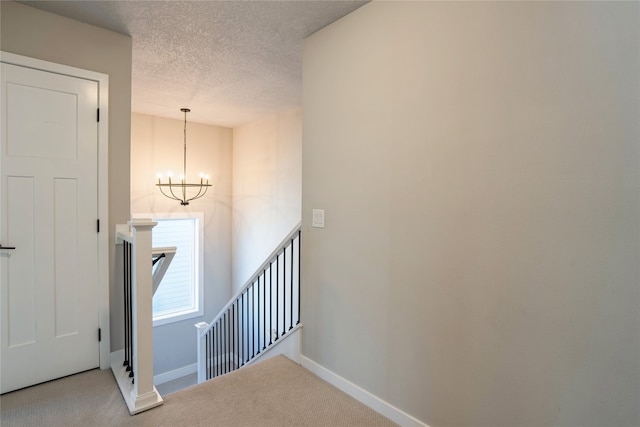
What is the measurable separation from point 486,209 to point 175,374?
5.31m

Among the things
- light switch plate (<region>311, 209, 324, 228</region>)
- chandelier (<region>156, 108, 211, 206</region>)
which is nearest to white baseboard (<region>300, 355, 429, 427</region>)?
light switch plate (<region>311, 209, 324, 228</region>)

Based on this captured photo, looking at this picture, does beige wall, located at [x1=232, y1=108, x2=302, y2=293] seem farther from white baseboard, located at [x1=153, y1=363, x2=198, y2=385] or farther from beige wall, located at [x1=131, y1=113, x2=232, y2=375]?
white baseboard, located at [x1=153, y1=363, x2=198, y2=385]

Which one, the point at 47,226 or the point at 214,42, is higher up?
the point at 214,42

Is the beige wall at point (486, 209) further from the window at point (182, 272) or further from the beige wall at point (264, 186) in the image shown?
the window at point (182, 272)

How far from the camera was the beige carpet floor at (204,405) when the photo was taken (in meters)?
1.91

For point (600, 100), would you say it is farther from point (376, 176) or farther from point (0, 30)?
point (0, 30)

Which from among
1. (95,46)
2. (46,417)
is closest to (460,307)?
(46,417)

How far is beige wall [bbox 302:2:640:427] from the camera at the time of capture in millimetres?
1236

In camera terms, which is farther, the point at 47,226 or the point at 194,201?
the point at 194,201

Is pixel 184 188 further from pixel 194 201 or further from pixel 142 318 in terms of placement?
pixel 142 318

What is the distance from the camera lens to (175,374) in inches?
205

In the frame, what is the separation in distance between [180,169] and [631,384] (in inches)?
208

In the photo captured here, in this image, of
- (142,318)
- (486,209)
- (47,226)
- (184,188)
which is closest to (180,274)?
(184,188)

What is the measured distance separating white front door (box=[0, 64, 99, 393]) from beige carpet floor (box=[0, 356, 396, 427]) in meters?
0.22
